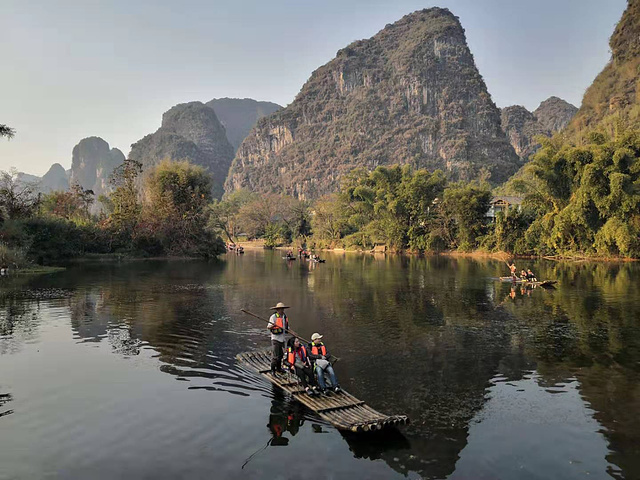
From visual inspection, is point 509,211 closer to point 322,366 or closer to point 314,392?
point 322,366

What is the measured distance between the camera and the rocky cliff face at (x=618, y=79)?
5000 inches

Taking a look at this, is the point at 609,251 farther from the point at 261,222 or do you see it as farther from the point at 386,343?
the point at 261,222

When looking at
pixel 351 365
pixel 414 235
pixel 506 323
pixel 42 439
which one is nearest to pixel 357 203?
pixel 414 235

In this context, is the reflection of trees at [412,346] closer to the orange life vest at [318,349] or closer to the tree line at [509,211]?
the orange life vest at [318,349]

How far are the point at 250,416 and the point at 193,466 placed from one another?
2.39 meters

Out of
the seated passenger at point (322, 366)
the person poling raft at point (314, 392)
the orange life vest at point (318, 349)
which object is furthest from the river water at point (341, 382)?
the orange life vest at point (318, 349)

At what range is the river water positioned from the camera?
8938 millimetres

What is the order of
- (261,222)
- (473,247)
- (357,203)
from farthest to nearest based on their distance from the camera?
1. (261,222)
2. (357,203)
3. (473,247)

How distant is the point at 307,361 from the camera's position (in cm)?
1173

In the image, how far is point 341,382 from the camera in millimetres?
13328

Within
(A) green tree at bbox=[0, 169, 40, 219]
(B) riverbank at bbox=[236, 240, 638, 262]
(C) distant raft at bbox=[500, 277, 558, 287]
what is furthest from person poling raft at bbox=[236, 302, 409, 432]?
(B) riverbank at bbox=[236, 240, 638, 262]

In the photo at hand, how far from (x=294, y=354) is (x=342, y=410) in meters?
2.37

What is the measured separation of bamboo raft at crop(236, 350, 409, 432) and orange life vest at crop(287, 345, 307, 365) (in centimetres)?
50

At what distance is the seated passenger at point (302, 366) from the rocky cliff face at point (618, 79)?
13364 centimetres
